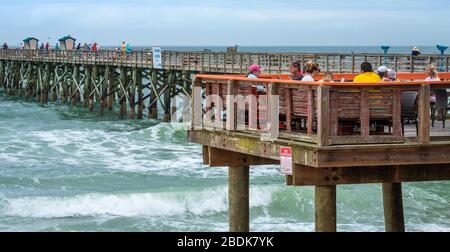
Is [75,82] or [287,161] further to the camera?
[75,82]

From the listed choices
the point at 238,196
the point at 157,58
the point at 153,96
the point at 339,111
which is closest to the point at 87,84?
the point at 153,96

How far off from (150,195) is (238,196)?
11937 mm

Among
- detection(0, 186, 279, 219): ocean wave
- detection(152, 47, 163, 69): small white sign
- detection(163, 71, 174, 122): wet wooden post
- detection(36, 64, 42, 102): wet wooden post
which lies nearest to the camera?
detection(0, 186, 279, 219): ocean wave

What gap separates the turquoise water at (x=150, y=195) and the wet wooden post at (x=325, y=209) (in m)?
9.45

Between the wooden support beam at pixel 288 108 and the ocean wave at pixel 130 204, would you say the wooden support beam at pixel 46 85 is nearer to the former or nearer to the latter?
the ocean wave at pixel 130 204

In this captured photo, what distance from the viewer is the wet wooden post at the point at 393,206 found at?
13.2 metres

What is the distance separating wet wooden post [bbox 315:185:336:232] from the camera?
9477 mm

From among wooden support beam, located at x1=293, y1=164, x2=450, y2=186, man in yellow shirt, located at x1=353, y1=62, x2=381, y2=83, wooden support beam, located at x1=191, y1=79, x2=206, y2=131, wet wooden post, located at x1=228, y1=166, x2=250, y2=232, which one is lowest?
wet wooden post, located at x1=228, y1=166, x2=250, y2=232

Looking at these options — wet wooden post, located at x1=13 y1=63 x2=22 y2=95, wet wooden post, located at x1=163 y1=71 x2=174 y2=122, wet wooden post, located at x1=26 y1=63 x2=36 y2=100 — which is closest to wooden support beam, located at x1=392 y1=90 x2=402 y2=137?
wet wooden post, located at x1=163 y1=71 x2=174 y2=122

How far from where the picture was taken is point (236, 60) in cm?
3381

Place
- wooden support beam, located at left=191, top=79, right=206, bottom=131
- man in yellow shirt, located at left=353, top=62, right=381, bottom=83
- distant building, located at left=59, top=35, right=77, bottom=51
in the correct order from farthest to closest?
1. distant building, located at left=59, top=35, right=77, bottom=51
2. wooden support beam, located at left=191, top=79, right=206, bottom=131
3. man in yellow shirt, located at left=353, top=62, right=381, bottom=83

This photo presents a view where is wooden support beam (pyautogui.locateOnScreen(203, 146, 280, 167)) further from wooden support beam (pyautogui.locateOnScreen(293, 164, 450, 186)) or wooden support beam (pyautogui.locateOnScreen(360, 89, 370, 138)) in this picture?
wooden support beam (pyautogui.locateOnScreen(360, 89, 370, 138))

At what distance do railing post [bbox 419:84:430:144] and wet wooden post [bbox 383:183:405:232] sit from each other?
12.4 ft

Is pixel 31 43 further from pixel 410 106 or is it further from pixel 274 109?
pixel 410 106
